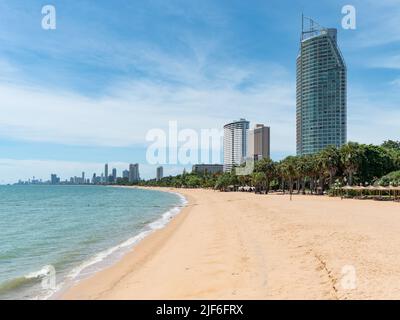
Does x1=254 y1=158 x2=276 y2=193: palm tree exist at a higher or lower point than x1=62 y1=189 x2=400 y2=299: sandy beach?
higher

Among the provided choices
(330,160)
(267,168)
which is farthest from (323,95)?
(330,160)

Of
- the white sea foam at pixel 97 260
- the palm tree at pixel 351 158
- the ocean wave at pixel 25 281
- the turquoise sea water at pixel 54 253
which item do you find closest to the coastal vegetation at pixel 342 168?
the palm tree at pixel 351 158

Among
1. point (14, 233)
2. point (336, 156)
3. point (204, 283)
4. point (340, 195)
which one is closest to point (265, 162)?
point (336, 156)

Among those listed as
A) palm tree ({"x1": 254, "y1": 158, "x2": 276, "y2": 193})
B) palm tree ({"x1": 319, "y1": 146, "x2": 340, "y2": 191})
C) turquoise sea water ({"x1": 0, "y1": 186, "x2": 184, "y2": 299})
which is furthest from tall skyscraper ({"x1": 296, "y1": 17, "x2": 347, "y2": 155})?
turquoise sea water ({"x1": 0, "y1": 186, "x2": 184, "y2": 299})

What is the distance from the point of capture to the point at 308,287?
10.5m

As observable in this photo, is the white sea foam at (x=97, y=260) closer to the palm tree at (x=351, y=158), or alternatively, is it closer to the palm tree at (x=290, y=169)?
the palm tree at (x=351, y=158)

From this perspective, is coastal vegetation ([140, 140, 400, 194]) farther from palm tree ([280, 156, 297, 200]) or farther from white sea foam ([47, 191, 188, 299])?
white sea foam ([47, 191, 188, 299])

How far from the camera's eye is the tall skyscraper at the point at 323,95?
158250 millimetres

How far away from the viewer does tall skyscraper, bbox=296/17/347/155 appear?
519ft

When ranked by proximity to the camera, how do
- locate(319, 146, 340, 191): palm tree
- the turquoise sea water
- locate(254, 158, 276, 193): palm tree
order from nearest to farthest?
the turquoise sea water → locate(319, 146, 340, 191): palm tree → locate(254, 158, 276, 193): palm tree

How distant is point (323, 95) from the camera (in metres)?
160

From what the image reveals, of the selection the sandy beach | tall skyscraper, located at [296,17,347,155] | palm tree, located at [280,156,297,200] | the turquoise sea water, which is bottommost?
the turquoise sea water

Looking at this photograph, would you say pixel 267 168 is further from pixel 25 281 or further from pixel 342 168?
pixel 25 281

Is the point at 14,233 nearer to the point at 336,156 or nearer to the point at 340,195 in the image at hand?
the point at 340,195
